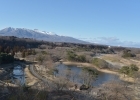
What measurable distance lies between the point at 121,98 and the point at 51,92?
700 cm

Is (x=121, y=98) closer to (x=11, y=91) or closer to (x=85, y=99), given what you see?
(x=85, y=99)

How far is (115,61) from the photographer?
6769cm

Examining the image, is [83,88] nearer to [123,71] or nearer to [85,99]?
[85,99]

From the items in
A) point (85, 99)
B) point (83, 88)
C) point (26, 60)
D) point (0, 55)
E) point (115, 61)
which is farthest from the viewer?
point (115, 61)

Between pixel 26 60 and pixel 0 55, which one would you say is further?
pixel 26 60

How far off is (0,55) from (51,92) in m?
22.9

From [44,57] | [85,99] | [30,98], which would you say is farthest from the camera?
[44,57]

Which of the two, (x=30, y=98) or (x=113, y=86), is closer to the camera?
(x=30, y=98)

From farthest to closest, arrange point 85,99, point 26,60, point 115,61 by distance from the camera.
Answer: point 115,61
point 26,60
point 85,99

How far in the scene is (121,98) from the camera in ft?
84.0

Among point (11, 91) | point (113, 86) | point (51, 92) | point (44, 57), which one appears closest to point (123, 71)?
point (44, 57)

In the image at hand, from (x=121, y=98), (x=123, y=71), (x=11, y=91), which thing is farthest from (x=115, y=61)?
(x=11, y=91)

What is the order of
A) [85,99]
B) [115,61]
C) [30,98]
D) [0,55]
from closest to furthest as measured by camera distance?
[30,98], [85,99], [0,55], [115,61]

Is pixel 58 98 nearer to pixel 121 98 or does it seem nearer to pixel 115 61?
pixel 121 98
